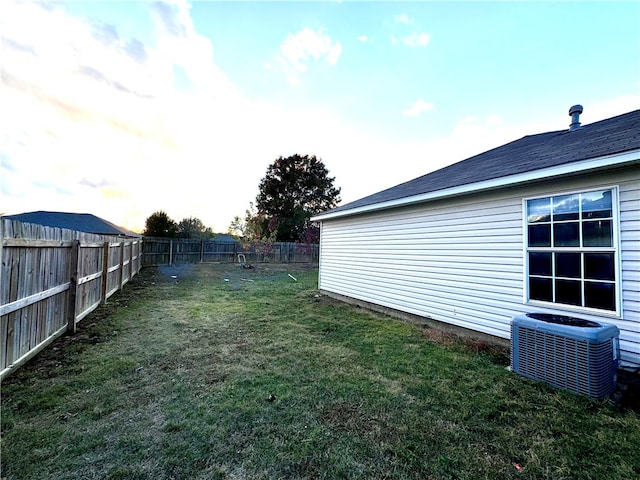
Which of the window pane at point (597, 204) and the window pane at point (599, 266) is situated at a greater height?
the window pane at point (597, 204)

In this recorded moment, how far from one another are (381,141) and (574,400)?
10088 mm

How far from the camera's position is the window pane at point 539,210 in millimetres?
3773

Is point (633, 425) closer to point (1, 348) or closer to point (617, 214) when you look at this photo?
point (617, 214)

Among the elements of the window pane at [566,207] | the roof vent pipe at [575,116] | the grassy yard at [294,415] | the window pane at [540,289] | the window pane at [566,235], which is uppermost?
the roof vent pipe at [575,116]

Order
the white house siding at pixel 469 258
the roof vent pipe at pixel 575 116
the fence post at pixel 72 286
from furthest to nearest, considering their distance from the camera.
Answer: the roof vent pipe at pixel 575 116 < the fence post at pixel 72 286 < the white house siding at pixel 469 258

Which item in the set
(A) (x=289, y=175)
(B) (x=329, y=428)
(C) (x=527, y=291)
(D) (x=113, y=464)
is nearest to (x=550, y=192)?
(C) (x=527, y=291)

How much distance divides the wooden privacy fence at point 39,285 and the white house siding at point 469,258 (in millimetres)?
5871

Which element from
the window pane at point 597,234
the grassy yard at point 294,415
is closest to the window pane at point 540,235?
the window pane at point 597,234

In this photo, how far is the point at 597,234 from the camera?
330 cm

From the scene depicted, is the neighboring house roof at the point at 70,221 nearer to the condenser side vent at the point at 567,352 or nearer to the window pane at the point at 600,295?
the condenser side vent at the point at 567,352

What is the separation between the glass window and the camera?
3.24 metres

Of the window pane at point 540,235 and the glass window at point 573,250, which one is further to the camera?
the window pane at point 540,235

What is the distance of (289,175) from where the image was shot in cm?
3045

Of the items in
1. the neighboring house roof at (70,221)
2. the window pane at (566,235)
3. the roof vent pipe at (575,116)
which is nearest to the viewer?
the window pane at (566,235)
